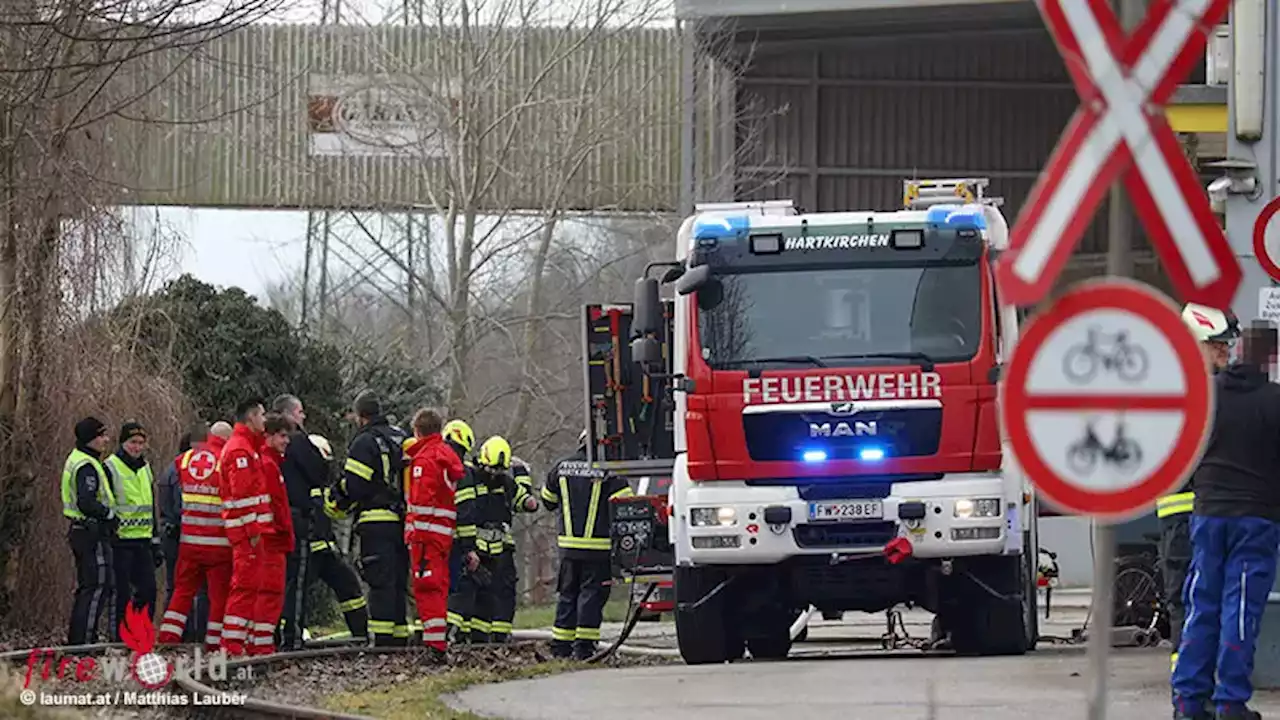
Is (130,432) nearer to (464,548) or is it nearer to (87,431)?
(87,431)

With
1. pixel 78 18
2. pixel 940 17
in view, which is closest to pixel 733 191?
pixel 940 17

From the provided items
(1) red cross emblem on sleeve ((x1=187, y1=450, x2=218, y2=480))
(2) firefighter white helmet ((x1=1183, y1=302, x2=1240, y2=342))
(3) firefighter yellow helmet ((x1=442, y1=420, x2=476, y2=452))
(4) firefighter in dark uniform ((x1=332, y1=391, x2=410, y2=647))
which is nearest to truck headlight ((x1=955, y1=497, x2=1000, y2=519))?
(2) firefighter white helmet ((x1=1183, y1=302, x2=1240, y2=342))

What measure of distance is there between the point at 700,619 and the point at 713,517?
3.30 ft

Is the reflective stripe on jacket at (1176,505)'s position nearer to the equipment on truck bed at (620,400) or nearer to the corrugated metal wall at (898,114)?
the equipment on truck bed at (620,400)

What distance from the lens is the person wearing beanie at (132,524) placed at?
54.9ft

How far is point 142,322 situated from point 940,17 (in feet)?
55.2

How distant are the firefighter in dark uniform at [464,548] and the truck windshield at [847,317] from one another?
3403 mm

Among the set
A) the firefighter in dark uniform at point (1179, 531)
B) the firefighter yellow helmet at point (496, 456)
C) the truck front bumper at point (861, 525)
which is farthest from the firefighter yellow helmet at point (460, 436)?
the firefighter in dark uniform at point (1179, 531)

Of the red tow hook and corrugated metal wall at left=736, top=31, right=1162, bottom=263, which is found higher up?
corrugated metal wall at left=736, top=31, right=1162, bottom=263

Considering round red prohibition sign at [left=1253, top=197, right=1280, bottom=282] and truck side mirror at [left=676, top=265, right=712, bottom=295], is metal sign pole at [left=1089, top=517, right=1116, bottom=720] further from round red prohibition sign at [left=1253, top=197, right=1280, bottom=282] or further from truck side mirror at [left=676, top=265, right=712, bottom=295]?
truck side mirror at [left=676, top=265, right=712, bottom=295]

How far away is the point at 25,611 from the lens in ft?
63.3

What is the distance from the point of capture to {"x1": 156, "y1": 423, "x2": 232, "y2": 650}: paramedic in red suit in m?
16.1

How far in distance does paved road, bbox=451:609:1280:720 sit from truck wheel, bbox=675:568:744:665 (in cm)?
30

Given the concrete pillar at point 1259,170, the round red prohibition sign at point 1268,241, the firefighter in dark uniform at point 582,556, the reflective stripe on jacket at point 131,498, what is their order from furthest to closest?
the firefighter in dark uniform at point 582,556
the reflective stripe on jacket at point 131,498
the concrete pillar at point 1259,170
the round red prohibition sign at point 1268,241
